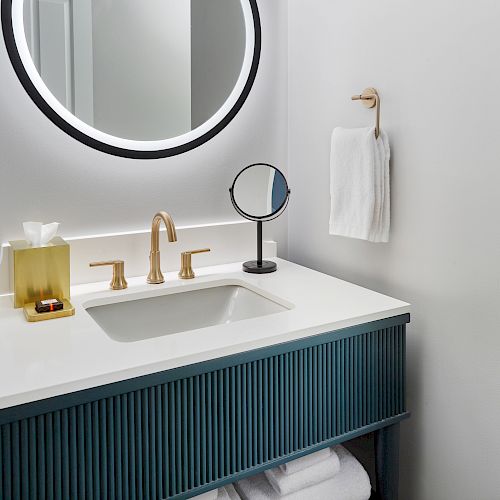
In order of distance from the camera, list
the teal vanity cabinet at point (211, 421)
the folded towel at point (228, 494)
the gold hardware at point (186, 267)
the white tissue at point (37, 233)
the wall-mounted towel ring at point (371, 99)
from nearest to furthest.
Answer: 1. the teal vanity cabinet at point (211, 421)
2. the folded towel at point (228, 494)
3. the white tissue at point (37, 233)
4. the wall-mounted towel ring at point (371, 99)
5. the gold hardware at point (186, 267)

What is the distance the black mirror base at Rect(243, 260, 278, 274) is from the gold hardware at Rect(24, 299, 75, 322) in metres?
0.52

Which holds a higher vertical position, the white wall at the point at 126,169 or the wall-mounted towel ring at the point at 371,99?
the wall-mounted towel ring at the point at 371,99

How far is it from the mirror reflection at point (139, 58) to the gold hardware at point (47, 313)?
506mm

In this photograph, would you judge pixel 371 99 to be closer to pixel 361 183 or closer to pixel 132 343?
pixel 361 183

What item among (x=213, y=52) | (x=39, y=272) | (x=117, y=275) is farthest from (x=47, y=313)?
(x=213, y=52)

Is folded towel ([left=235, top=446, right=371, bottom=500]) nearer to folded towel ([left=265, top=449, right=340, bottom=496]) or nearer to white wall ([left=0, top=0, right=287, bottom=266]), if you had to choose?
folded towel ([left=265, top=449, right=340, bottom=496])

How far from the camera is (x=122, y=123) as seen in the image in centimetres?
145

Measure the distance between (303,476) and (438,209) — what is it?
68 cm

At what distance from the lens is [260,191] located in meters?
1.57

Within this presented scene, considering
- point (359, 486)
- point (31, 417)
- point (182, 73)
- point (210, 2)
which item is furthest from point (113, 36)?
point (359, 486)

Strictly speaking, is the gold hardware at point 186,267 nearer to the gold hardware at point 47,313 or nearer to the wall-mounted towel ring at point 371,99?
the gold hardware at point 47,313

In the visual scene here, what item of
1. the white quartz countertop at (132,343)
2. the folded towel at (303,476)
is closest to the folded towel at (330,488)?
the folded towel at (303,476)

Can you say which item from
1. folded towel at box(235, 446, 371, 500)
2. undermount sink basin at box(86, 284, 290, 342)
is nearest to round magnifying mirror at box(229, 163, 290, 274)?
undermount sink basin at box(86, 284, 290, 342)

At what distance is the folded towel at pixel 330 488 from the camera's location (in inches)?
45.8
